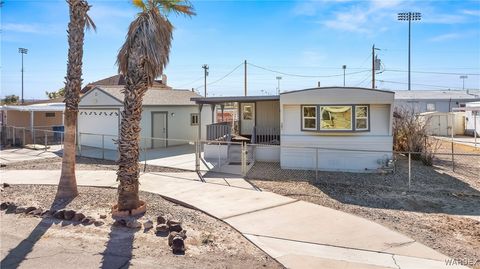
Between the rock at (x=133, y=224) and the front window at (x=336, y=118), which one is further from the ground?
the front window at (x=336, y=118)

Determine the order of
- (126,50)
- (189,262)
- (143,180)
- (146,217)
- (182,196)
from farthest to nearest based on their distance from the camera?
1. (143,180)
2. (182,196)
3. (126,50)
4. (146,217)
5. (189,262)

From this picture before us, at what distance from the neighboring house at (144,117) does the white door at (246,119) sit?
3298 millimetres

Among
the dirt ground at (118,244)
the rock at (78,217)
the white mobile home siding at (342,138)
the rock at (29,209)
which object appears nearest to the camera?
the dirt ground at (118,244)

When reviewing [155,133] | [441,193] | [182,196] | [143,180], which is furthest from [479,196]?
[155,133]

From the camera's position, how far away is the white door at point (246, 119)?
21172 mm

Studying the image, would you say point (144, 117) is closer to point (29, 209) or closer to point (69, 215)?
point (29, 209)

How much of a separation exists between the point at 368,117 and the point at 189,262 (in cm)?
1084

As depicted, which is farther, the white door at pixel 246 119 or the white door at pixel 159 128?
the white door at pixel 159 128

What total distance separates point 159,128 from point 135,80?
45.2ft

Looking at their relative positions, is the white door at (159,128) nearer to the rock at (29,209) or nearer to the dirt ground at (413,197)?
the dirt ground at (413,197)

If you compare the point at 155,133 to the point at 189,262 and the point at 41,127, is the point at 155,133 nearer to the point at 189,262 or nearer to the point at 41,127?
the point at 41,127

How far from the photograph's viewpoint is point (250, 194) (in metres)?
11.0

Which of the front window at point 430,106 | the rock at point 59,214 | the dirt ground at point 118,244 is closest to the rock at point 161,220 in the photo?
the dirt ground at point 118,244

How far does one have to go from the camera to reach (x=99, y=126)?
2286 cm
